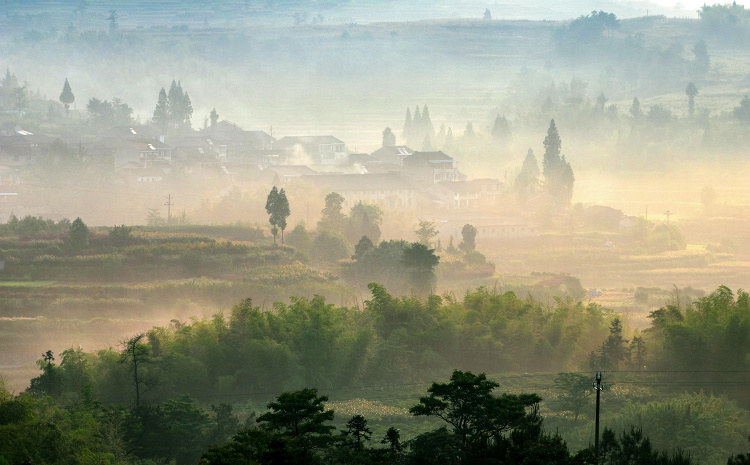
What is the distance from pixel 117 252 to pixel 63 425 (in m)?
32.3

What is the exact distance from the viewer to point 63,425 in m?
30.6

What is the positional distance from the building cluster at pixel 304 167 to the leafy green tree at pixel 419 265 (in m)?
25.8

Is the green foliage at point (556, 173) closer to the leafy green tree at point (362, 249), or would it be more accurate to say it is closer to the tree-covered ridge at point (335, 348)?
the leafy green tree at point (362, 249)

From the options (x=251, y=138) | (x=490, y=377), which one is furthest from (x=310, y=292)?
(x=251, y=138)

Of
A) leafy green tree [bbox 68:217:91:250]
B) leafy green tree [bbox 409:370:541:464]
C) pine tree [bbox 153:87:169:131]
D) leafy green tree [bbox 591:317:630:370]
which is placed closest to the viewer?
leafy green tree [bbox 409:370:541:464]

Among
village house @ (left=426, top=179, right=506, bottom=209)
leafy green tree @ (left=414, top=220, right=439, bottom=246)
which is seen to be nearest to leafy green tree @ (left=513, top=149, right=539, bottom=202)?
village house @ (left=426, top=179, right=506, bottom=209)

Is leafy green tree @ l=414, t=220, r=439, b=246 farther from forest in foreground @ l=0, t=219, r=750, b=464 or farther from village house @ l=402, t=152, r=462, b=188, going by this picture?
village house @ l=402, t=152, r=462, b=188

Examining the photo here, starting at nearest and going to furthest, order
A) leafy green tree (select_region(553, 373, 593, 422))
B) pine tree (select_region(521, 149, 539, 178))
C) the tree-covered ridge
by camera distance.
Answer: leafy green tree (select_region(553, 373, 593, 422))
the tree-covered ridge
pine tree (select_region(521, 149, 539, 178))

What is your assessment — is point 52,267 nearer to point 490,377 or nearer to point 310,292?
point 310,292

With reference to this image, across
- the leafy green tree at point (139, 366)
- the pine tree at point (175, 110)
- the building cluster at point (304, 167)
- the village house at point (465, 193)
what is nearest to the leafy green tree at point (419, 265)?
the leafy green tree at point (139, 366)

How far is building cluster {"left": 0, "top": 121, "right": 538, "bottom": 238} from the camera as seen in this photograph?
100000mm

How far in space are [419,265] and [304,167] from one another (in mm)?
A: 55280

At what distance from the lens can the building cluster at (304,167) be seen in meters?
A: 100

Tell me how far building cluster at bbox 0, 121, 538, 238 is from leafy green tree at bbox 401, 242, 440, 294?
2576 centimetres
